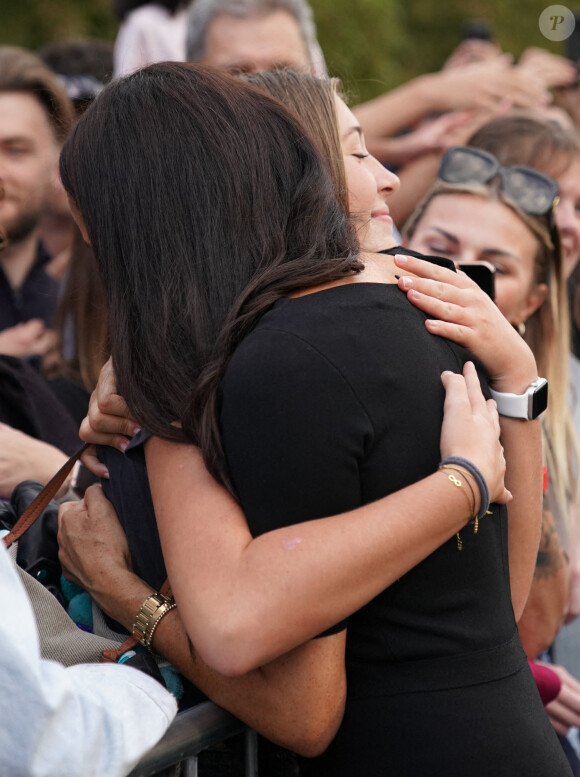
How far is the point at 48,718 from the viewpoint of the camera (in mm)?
1344

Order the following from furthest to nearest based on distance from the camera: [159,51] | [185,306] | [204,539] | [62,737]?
1. [159,51]
2. [185,306]
3. [204,539]
4. [62,737]

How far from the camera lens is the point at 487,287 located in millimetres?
2455

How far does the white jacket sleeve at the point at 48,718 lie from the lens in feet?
4.36

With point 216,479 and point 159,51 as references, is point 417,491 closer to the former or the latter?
point 216,479

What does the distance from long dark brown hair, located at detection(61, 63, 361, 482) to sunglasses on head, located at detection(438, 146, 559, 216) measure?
1779 mm

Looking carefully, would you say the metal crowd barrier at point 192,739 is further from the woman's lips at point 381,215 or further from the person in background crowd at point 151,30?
the person in background crowd at point 151,30

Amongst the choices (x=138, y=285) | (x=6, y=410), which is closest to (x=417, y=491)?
(x=138, y=285)

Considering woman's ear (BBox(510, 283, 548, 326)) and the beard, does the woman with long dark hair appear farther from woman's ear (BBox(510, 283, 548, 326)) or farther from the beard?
the beard

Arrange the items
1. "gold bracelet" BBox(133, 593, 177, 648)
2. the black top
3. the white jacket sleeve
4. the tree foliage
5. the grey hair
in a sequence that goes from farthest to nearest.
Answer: the tree foliage < the grey hair < the black top < "gold bracelet" BBox(133, 593, 177, 648) < the white jacket sleeve

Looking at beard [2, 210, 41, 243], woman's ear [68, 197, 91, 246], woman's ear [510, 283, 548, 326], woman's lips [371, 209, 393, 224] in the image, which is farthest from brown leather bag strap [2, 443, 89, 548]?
beard [2, 210, 41, 243]

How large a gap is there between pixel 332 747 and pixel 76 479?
0.98 meters

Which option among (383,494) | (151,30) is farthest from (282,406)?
(151,30)

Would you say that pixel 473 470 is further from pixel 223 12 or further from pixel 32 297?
pixel 223 12

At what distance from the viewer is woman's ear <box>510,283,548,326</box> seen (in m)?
3.38
